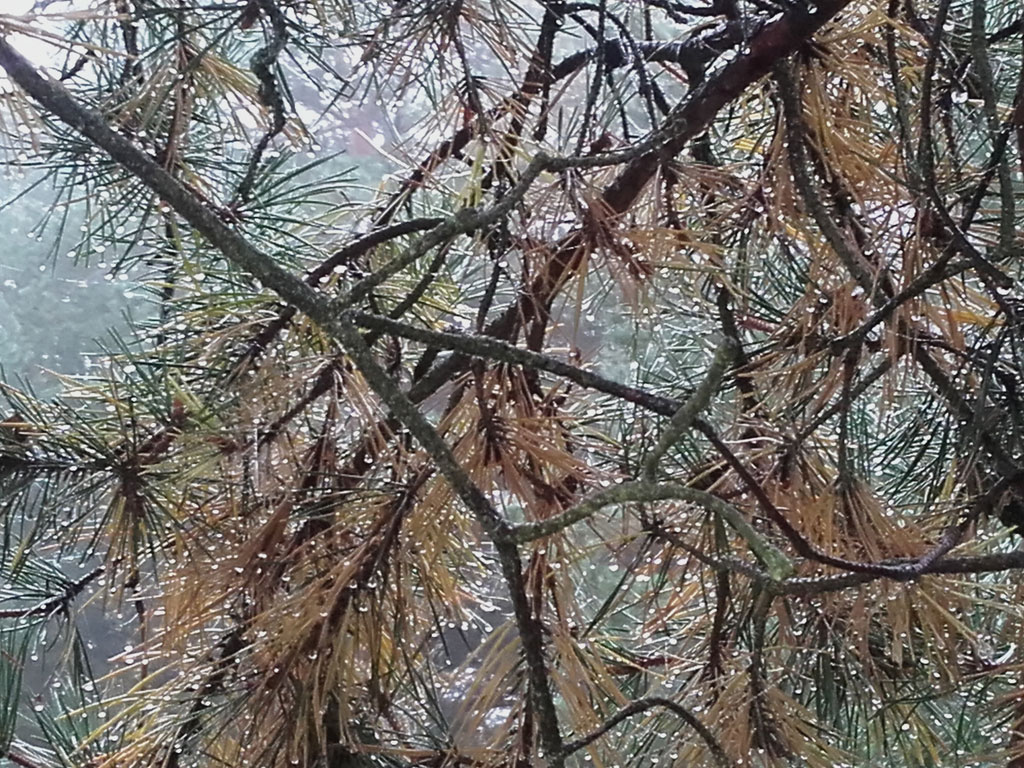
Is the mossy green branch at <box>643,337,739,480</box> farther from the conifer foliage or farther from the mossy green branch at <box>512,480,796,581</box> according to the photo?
the conifer foliage

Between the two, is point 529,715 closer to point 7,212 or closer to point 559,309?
point 559,309

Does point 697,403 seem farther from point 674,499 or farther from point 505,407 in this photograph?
point 505,407

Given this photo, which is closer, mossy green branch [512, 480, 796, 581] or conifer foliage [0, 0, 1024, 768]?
mossy green branch [512, 480, 796, 581]

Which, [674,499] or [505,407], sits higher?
[505,407]

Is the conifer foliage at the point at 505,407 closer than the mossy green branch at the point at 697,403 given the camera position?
No

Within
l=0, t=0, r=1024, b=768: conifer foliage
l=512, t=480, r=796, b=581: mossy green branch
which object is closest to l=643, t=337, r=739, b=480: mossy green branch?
l=512, t=480, r=796, b=581: mossy green branch

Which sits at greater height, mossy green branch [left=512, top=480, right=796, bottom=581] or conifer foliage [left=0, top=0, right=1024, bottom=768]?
conifer foliage [left=0, top=0, right=1024, bottom=768]

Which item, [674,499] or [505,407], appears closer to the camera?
[674,499]

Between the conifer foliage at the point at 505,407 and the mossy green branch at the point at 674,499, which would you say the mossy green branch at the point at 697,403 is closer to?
the mossy green branch at the point at 674,499

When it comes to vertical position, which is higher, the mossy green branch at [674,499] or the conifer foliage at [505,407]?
the conifer foliage at [505,407]

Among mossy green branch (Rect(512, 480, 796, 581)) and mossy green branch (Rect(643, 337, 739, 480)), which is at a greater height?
mossy green branch (Rect(643, 337, 739, 480))

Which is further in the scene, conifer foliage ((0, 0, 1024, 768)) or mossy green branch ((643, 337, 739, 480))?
conifer foliage ((0, 0, 1024, 768))

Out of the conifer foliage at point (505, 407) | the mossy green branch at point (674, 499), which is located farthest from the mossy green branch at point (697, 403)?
the conifer foliage at point (505, 407)

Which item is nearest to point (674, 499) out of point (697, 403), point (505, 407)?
point (697, 403)
